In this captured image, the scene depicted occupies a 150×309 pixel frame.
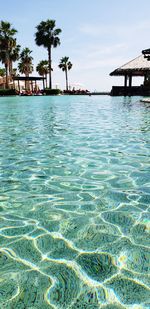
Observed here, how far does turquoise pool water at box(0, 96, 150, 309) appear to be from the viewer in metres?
1.97

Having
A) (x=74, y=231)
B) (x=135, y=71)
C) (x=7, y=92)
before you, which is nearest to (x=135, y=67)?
(x=135, y=71)

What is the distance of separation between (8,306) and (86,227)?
123 cm

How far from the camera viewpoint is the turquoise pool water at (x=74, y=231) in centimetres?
197

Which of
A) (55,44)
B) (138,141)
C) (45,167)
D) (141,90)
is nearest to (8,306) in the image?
(45,167)

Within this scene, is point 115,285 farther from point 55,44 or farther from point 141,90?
point 55,44

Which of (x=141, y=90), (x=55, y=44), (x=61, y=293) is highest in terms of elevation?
(x=55, y=44)

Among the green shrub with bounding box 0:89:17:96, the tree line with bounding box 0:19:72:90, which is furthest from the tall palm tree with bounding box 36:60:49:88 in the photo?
the green shrub with bounding box 0:89:17:96

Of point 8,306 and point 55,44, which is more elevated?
point 55,44

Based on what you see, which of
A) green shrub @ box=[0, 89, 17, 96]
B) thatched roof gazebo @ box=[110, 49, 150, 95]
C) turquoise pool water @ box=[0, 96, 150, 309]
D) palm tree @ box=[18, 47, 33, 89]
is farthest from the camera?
palm tree @ box=[18, 47, 33, 89]

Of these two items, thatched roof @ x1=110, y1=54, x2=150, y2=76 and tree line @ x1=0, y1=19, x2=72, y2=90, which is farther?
tree line @ x1=0, y1=19, x2=72, y2=90

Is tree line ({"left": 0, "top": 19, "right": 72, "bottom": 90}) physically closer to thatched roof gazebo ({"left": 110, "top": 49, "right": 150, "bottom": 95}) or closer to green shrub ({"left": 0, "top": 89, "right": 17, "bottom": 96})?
green shrub ({"left": 0, "top": 89, "right": 17, "bottom": 96})

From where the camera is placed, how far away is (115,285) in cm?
203

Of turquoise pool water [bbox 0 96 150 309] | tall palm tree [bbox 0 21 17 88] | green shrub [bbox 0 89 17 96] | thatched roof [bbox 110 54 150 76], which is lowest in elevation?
turquoise pool water [bbox 0 96 150 309]

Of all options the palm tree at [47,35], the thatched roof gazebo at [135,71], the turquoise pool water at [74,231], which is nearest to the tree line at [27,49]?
the palm tree at [47,35]
